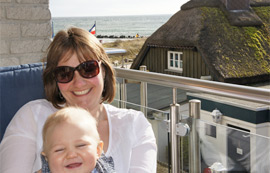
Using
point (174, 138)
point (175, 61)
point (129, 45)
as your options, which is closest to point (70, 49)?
point (174, 138)

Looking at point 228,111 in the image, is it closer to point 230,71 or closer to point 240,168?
point 230,71

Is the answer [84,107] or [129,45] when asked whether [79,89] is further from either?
[129,45]

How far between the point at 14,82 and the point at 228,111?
1550 centimetres

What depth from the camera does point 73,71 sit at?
1.21 meters

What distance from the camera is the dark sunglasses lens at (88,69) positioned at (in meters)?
1.20

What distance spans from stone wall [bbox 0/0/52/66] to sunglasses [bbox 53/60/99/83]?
0.92 m

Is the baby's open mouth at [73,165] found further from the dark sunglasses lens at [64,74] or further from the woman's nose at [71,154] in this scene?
the dark sunglasses lens at [64,74]

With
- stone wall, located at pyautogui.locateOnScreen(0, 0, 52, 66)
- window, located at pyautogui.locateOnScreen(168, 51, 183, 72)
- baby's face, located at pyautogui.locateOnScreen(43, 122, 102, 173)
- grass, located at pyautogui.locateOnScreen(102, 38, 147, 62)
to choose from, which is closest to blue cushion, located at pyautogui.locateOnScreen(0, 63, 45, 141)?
baby's face, located at pyautogui.locateOnScreen(43, 122, 102, 173)

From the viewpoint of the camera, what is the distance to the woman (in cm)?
112

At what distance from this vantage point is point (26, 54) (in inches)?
82.8

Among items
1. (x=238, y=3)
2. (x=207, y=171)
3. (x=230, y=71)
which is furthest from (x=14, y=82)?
(x=238, y=3)

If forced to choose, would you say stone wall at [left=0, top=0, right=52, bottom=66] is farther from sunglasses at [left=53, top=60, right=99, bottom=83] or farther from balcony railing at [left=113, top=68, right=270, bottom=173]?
sunglasses at [left=53, top=60, right=99, bottom=83]

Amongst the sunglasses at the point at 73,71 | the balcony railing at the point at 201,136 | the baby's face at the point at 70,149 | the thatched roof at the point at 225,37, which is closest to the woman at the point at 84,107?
the sunglasses at the point at 73,71

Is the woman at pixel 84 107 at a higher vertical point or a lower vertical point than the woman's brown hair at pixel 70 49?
lower
